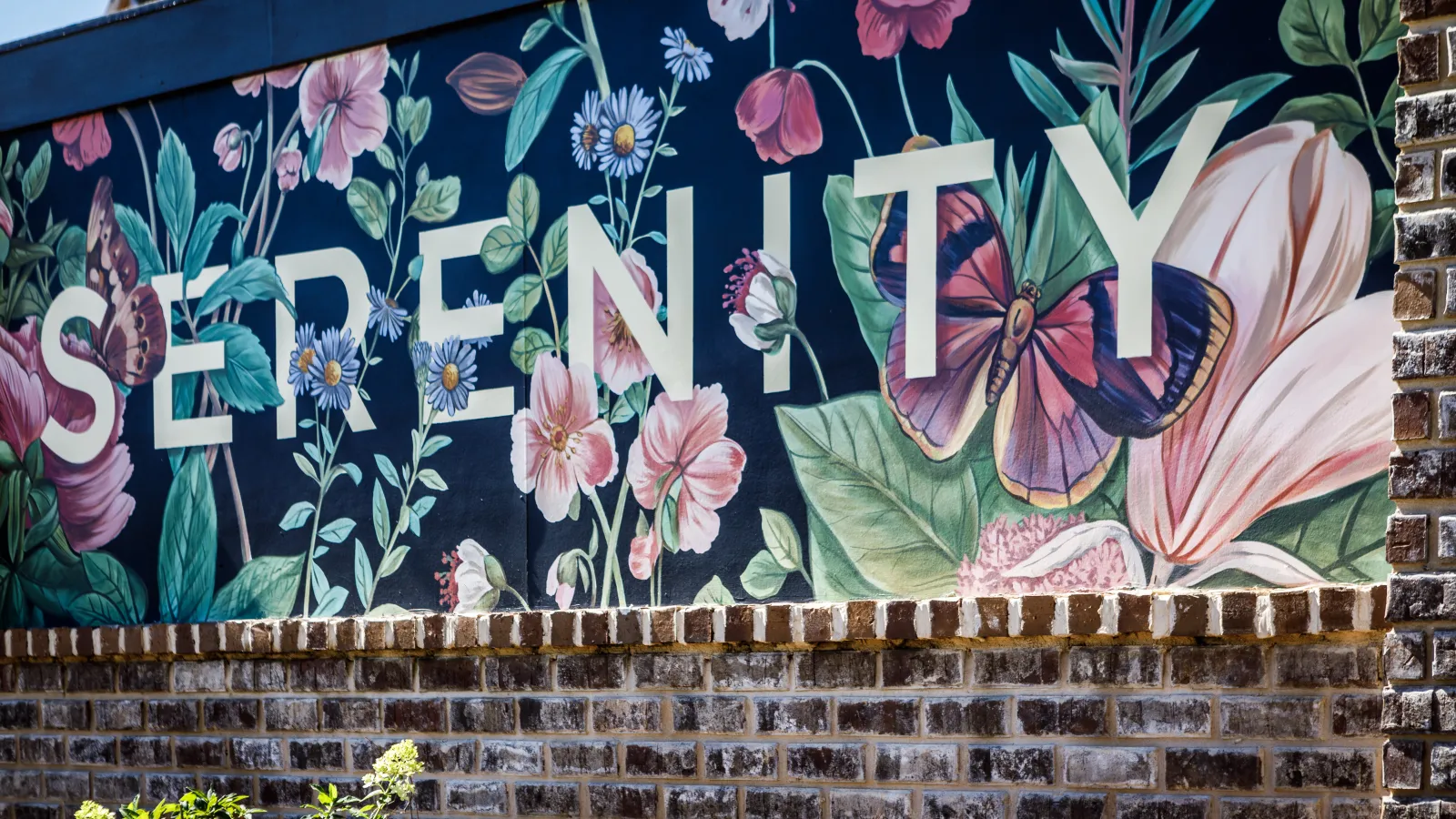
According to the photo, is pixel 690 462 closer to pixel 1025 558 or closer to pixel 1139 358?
pixel 1025 558

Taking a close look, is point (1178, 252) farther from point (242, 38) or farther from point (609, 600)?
point (242, 38)

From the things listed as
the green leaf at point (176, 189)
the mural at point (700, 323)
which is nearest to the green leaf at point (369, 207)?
the mural at point (700, 323)

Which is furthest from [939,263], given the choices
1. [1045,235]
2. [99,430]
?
[99,430]

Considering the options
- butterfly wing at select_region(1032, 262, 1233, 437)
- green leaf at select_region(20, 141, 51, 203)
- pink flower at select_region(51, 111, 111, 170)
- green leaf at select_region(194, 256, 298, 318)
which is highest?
pink flower at select_region(51, 111, 111, 170)

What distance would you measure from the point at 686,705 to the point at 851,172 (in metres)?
1.60

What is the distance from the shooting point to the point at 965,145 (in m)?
4.20

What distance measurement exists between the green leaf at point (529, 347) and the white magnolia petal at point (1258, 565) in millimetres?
2055

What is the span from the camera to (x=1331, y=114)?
3738 millimetres

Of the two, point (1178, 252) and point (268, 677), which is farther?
point (268, 677)

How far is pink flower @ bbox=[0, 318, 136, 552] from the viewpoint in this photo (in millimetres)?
5590

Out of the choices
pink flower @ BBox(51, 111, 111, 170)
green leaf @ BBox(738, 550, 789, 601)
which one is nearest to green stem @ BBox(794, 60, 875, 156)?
green leaf @ BBox(738, 550, 789, 601)

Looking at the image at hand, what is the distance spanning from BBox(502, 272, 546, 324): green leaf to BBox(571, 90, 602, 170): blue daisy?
1.27ft

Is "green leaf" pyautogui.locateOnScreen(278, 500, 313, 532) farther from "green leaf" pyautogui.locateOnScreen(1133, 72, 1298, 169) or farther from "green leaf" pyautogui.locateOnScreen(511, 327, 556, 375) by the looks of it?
"green leaf" pyautogui.locateOnScreen(1133, 72, 1298, 169)

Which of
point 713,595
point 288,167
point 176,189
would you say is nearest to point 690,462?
point 713,595
